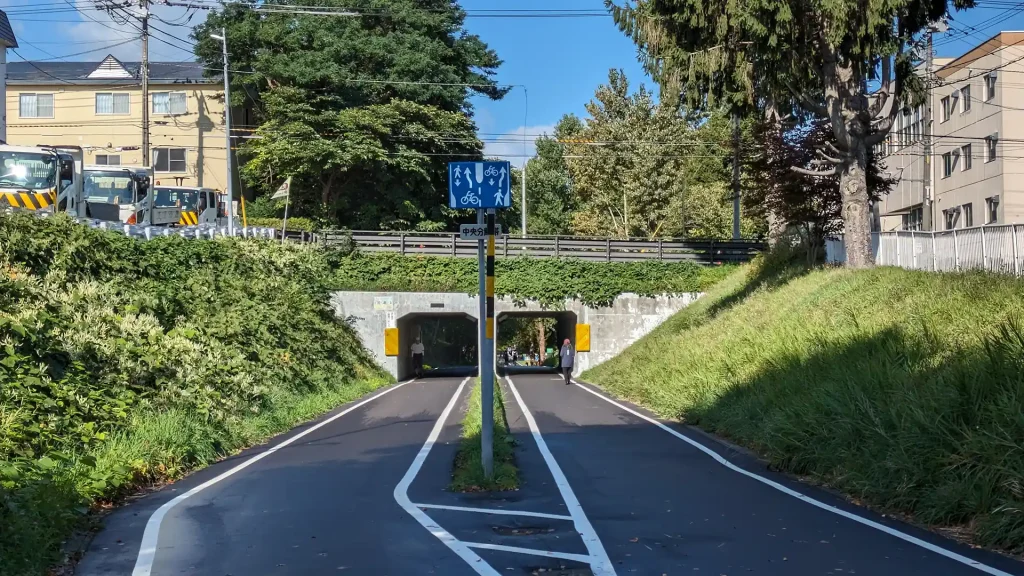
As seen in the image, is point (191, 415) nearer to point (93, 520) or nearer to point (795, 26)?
point (93, 520)

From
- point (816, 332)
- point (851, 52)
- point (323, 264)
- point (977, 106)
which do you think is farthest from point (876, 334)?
point (977, 106)

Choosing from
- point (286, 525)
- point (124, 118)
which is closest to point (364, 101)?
point (124, 118)

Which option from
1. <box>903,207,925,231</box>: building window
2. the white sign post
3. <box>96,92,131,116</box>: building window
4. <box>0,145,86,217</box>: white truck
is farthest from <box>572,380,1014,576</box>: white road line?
<box>96,92,131,116</box>: building window

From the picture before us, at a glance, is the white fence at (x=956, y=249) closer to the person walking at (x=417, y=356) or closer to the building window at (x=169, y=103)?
the person walking at (x=417, y=356)

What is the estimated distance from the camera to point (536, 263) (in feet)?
136

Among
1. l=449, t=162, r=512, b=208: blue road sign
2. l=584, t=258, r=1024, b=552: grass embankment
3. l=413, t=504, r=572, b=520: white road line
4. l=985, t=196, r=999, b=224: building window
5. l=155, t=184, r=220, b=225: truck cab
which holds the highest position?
l=155, t=184, r=220, b=225: truck cab

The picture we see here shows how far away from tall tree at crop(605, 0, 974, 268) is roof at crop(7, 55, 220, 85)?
118ft

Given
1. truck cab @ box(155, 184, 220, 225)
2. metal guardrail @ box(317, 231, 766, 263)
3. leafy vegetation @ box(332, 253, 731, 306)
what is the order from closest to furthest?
leafy vegetation @ box(332, 253, 731, 306) → metal guardrail @ box(317, 231, 766, 263) → truck cab @ box(155, 184, 220, 225)

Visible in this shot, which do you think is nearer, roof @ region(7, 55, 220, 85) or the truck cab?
the truck cab

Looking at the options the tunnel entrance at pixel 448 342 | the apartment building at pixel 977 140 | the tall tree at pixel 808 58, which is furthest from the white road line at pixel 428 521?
the tunnel entrance at pixel 448 342

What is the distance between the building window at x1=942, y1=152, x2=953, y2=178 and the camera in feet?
151

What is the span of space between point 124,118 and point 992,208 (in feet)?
147

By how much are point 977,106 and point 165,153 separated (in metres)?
41.7

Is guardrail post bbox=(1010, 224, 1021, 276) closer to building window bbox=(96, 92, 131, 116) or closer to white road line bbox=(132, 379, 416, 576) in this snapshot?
white road line bbox=(132, 379, 416, 576)
